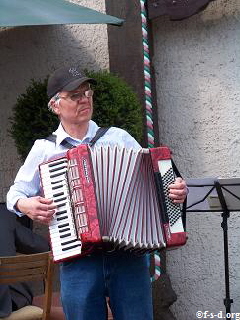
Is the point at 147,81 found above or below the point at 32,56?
below

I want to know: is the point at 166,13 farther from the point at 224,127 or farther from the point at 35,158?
the point at 35,158

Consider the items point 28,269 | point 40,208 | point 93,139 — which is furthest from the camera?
point 28,269

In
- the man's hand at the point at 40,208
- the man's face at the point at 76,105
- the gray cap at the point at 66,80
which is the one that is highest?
the gray cap at the point at 66,80

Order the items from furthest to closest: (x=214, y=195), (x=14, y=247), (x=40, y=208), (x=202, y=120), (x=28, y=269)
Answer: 1. (x=202, y=120)
2. (x=14, y=247)
3. (x=214, y=195)
4. (x=28, y=269)
5. (x=40, y=208)

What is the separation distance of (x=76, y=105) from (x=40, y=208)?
50 cm

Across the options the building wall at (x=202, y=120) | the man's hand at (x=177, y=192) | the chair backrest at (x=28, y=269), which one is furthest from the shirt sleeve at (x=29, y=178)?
the building wall at (x=202, y=120)

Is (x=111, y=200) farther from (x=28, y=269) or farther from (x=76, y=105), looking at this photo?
(x=28, y=269)

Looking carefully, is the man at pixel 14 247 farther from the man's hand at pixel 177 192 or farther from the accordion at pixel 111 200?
the man's hand at pixel 177 192

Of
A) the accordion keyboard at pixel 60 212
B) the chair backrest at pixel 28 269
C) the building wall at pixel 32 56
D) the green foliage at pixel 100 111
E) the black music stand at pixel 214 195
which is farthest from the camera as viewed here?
the building wall at pixel 32 56

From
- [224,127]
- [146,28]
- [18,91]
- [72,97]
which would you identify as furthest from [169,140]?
[72,97]

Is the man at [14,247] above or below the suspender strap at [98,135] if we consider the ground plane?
below

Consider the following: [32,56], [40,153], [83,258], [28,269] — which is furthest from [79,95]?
[32,56]

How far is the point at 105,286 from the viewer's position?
326 centimetres

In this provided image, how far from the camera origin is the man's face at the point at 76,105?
337 centimetres
